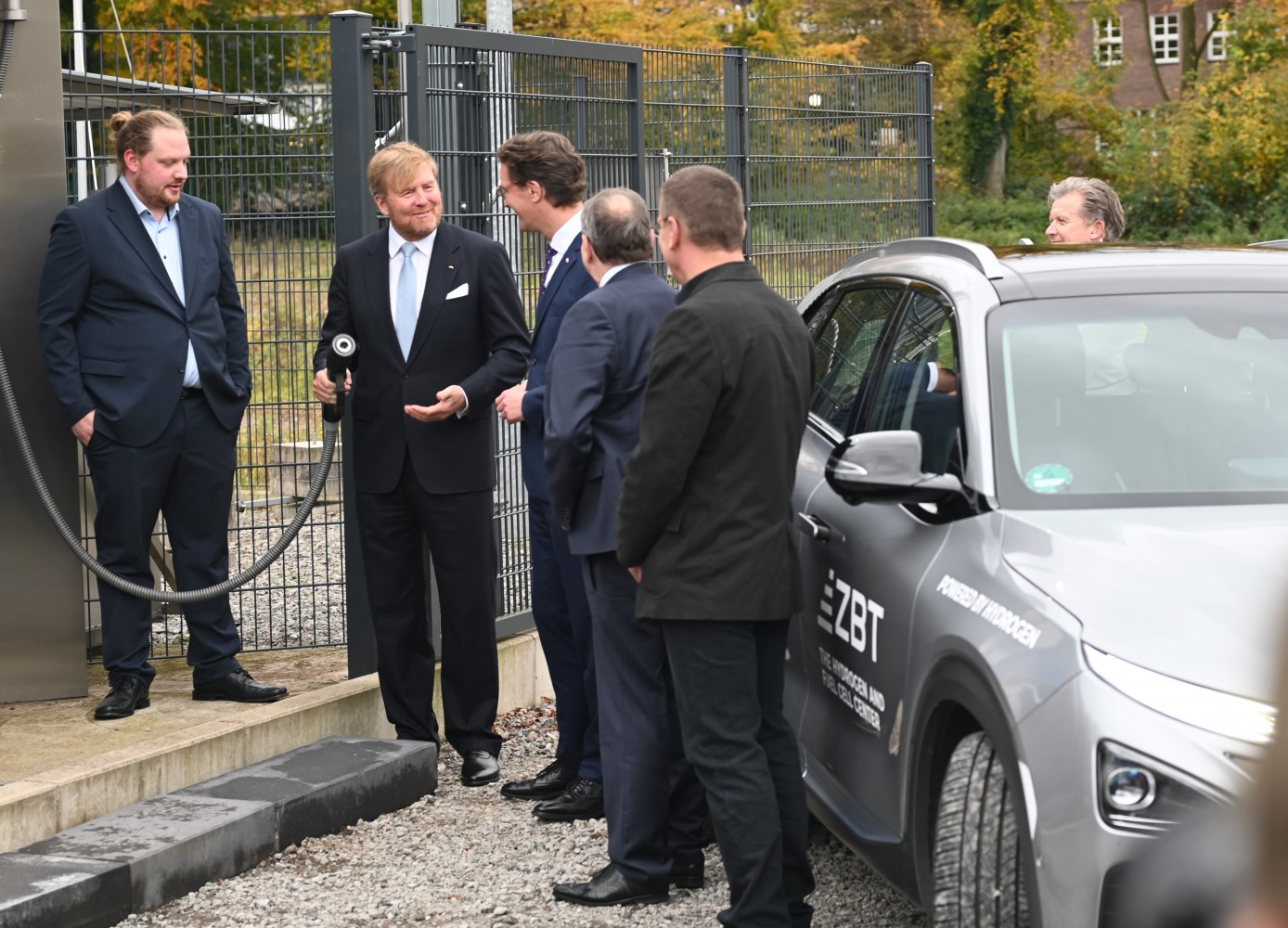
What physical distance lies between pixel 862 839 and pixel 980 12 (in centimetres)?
4762

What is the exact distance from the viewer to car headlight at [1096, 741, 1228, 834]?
9.23ft

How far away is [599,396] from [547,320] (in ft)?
3.12

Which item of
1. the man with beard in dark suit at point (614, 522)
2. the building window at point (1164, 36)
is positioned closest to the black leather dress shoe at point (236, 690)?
the man with beard in dark suit at point (614, 522)

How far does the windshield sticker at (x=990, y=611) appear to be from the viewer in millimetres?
3193

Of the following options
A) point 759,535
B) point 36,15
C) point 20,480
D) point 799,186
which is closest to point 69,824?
point 20,480

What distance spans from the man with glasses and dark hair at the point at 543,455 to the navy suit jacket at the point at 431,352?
0.24m

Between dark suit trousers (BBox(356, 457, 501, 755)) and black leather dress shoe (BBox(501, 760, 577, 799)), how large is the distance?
0.29 m

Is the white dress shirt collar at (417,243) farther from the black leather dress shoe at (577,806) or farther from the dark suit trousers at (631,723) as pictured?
the black leather dress shoe at (577,806)

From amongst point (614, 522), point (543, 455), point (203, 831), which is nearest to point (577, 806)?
point (543, 455)

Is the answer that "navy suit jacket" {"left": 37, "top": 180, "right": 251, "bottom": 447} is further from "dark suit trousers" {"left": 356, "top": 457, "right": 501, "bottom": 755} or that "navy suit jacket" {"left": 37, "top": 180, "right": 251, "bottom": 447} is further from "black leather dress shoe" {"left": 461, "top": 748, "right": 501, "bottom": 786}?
"black leather dress shoe" {"left": 461, "top": 748, "right": 501, "bottom": 786}

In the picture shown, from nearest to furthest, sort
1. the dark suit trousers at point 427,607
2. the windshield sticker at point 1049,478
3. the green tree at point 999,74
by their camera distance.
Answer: the windshield sticker at point 1049,478 → the dark suit trousers at point 427,607 → the green tree at point 999,74

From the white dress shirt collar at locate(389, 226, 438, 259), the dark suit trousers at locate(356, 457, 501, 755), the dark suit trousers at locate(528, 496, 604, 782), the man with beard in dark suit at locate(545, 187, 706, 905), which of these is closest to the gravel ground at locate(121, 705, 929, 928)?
the man with beard in dark suit at locate(545, 187, 706, 905)

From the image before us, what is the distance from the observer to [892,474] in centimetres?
379

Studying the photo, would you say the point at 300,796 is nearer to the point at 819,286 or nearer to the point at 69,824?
the point at 69,824
